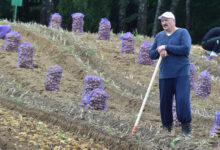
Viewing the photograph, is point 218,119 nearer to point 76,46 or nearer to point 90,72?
point 90,72

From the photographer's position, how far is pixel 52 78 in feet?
28.2

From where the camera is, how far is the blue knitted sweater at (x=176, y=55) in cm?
638

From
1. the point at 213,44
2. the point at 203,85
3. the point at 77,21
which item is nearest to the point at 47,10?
the point at 77,21

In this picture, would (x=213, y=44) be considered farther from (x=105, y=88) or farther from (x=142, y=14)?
(x=142, y=14)

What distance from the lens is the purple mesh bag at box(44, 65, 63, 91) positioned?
8578 mm

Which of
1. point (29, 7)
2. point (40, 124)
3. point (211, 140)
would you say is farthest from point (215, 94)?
point (29, 7)

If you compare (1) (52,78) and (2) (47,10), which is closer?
(1) (52,78)

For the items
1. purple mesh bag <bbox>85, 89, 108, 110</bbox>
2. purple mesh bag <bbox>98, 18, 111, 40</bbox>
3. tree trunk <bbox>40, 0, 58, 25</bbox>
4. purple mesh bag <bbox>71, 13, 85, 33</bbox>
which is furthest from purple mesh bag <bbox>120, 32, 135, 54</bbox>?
tree trunk <bbox>40, 0, 58, 25</bbox>

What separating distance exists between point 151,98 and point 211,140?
3.19 metres

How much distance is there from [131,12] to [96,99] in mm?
24391

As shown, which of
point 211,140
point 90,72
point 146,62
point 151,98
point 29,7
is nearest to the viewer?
point 211,140

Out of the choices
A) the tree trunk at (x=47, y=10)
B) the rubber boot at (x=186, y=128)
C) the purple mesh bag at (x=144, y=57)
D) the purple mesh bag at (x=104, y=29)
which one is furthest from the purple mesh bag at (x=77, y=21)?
the tree trunk at (x=47, y=10)

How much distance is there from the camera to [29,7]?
3067 cm

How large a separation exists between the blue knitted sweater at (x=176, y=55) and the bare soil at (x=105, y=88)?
2.74 feet
